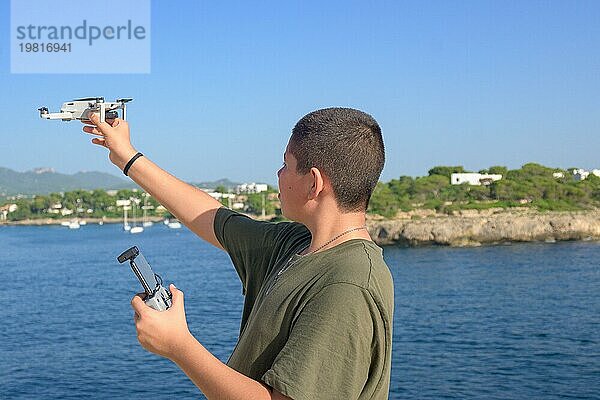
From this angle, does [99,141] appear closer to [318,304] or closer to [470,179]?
[318,304]

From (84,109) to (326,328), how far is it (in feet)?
2.40

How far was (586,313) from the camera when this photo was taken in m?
30.0

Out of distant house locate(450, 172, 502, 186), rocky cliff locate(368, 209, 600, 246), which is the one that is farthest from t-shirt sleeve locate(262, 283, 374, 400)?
distant house locate(450, 172, 502, 186)

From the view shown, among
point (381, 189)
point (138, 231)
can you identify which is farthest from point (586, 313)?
point (138, 231)

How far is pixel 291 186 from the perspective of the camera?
1396 millimetres

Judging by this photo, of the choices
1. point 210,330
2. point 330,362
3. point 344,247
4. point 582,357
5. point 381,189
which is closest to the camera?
point 330,362

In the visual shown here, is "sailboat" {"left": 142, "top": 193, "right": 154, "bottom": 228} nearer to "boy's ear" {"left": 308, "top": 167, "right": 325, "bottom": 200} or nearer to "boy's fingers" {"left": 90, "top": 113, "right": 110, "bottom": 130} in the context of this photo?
"boy's fingers" {"left": 90, "top": 113, "right": 110, "bottom": 130}

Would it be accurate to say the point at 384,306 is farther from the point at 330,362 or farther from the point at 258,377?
the point at 258,377

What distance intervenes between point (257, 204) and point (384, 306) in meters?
86.9

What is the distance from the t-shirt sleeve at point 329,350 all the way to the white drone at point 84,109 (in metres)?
0.66

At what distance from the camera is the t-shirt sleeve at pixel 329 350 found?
119 centimetres

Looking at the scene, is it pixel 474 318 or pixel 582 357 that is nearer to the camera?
pixel 582 357

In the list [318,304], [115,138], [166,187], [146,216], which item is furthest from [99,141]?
[146,216]

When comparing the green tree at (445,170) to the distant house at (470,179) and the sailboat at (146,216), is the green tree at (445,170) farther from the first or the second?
the sailboat at (146,216)
